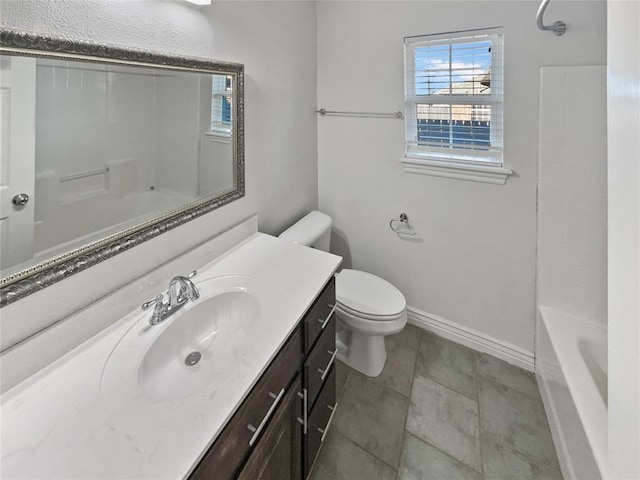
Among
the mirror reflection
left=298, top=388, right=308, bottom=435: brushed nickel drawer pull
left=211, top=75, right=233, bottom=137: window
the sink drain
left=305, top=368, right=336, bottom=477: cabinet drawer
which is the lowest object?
left=305, top=368, right=336, bottom=477: cabinet drawer

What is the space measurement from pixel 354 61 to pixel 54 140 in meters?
1.73

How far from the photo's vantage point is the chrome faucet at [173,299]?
3.39ft

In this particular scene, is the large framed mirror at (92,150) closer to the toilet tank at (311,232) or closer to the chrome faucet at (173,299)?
the chrome faucet at (173,299)

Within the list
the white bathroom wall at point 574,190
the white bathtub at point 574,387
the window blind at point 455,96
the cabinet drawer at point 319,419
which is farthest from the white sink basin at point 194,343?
the white bathroom wall at point 574,190

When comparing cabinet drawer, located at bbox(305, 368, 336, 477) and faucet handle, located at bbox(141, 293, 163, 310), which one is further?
cabinet drawer, located at bbox(305, 368, 336, 477)

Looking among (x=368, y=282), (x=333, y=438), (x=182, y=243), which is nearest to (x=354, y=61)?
(x=368, y=282)

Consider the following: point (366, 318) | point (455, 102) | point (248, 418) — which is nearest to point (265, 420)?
point (248, 418)

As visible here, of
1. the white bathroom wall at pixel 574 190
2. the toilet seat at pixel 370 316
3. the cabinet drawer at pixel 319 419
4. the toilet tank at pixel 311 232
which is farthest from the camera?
the toilet tank at pixel 311 232

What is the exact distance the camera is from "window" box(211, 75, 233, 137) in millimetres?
1389

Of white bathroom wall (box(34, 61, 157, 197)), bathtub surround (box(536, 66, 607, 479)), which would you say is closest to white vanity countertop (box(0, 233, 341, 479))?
white bathroom wall (box(34, 61, 157, 197))

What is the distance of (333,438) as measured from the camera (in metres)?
1.54

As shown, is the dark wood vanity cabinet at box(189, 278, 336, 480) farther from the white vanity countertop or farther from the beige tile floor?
the beige tile floor

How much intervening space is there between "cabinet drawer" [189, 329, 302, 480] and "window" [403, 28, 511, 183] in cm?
141

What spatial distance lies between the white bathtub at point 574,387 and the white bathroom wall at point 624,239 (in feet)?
1.55
